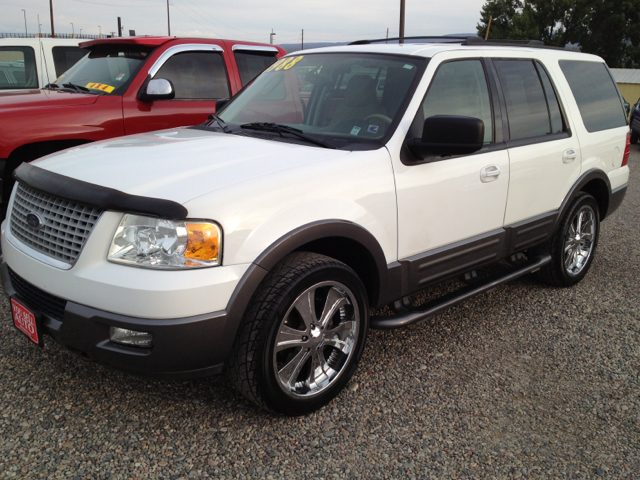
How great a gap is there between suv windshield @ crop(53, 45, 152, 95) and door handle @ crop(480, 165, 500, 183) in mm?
3505

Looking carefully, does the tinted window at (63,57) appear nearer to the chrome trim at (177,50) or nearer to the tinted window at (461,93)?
the chrome trim at (177,50)

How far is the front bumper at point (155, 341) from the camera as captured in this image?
2270 millimetres

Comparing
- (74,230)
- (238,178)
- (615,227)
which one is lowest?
(615,227)

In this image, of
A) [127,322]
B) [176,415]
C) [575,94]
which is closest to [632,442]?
[176,415]

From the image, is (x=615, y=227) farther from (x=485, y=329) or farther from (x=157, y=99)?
(x=157, y=99)

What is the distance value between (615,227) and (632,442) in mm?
4759

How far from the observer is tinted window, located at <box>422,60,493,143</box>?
3275 mm

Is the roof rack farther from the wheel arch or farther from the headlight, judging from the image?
the headlight

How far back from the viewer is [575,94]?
4.34m

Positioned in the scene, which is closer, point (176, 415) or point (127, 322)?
point (127, 322)

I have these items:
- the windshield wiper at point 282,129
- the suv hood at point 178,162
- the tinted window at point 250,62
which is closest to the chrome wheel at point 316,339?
the suv hood at point 178,162

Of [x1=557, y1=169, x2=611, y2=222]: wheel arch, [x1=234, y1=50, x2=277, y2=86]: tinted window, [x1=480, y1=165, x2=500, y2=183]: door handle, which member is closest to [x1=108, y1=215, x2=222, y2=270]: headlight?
[x1=480, y1=165, x2=500, y2=183]: door handle

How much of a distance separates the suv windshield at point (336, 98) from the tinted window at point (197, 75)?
205 centimetres

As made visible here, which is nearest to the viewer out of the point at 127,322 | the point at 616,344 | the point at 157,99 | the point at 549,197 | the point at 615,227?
the point at 127,322
